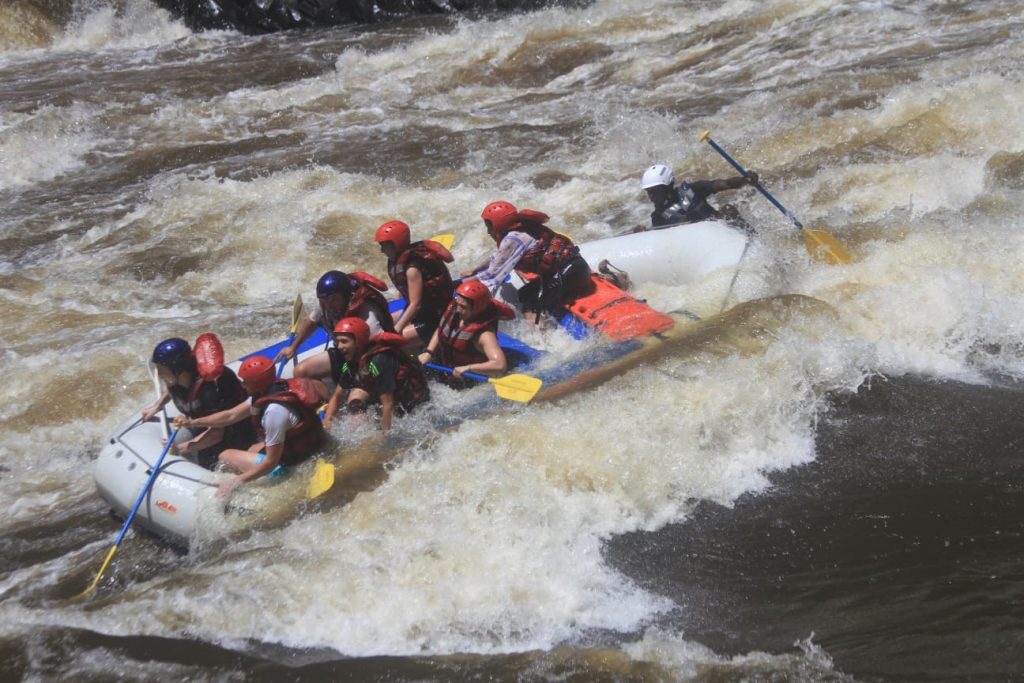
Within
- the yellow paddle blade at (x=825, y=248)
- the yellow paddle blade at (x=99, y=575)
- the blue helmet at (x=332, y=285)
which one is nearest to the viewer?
the yellow paddle blade at (x=99, y=575)

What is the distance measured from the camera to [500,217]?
232 inches

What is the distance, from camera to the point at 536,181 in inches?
356

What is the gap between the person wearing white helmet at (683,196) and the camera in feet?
21.8

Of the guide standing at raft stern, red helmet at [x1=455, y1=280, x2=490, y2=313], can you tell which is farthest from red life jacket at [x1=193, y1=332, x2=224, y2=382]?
red helmet at [x1=455, y1=280, x2=490, y2=313]

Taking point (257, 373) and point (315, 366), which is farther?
point (315, 366)

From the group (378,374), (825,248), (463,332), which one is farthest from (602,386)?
(825,248)

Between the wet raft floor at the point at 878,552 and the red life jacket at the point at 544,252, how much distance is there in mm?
1860

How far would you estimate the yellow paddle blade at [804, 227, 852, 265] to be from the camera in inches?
248

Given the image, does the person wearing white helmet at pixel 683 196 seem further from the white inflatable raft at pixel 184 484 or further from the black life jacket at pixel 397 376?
the black life jacket at pixel 397 376

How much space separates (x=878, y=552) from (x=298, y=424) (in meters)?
2.78

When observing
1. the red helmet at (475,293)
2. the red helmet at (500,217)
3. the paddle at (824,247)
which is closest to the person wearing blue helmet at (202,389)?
the red helmet at (475,293)

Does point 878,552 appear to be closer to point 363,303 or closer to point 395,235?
point 363,303

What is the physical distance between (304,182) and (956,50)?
686 cm

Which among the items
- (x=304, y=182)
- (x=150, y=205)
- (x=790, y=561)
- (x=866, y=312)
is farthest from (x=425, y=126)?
(x=790, y=561)
